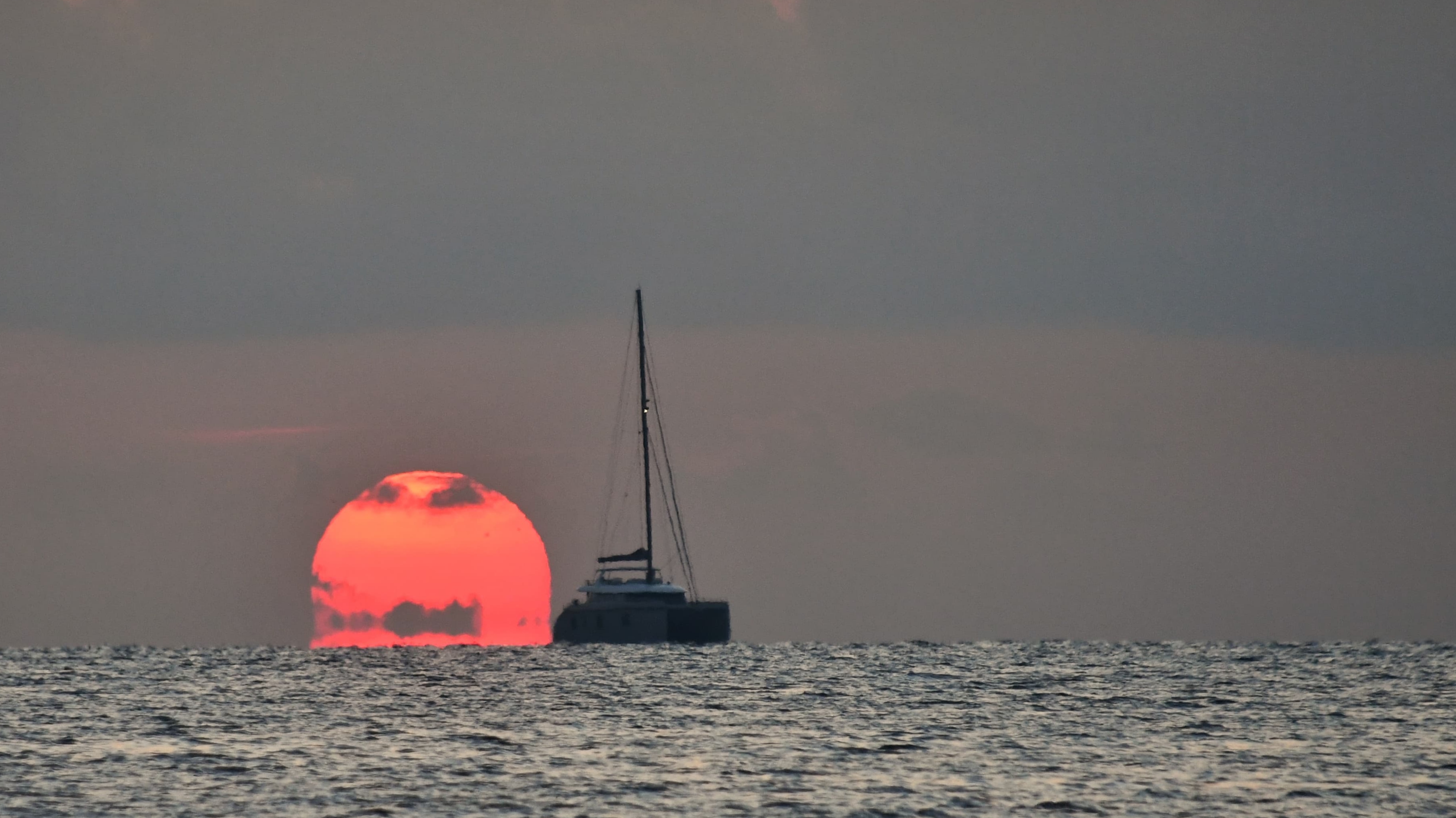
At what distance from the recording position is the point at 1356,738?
5997cm

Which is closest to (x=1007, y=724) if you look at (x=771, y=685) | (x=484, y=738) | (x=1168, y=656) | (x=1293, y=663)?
(x=484, y=738)

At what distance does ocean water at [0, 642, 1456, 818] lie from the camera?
43.5 meters

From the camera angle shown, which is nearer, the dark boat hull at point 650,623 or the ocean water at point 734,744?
the ocean water at point 734,744

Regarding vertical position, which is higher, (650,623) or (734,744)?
(650,623)

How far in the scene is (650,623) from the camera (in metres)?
158

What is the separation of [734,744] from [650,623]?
101m

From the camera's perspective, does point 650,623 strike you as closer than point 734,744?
No

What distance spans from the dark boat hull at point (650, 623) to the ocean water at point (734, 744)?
44119 millimetres

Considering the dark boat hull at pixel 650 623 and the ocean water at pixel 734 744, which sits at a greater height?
the dark boat hull at pixel 650 623

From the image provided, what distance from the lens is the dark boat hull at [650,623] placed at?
15775 cm

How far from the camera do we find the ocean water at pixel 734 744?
143 ft

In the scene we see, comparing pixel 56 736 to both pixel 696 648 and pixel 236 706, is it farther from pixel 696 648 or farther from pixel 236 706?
pixel 696 648

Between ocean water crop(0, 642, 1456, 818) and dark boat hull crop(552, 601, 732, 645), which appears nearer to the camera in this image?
ocean water crop(0, 642, 1456, 818)

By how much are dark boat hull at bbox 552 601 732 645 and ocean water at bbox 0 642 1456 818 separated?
145ft
